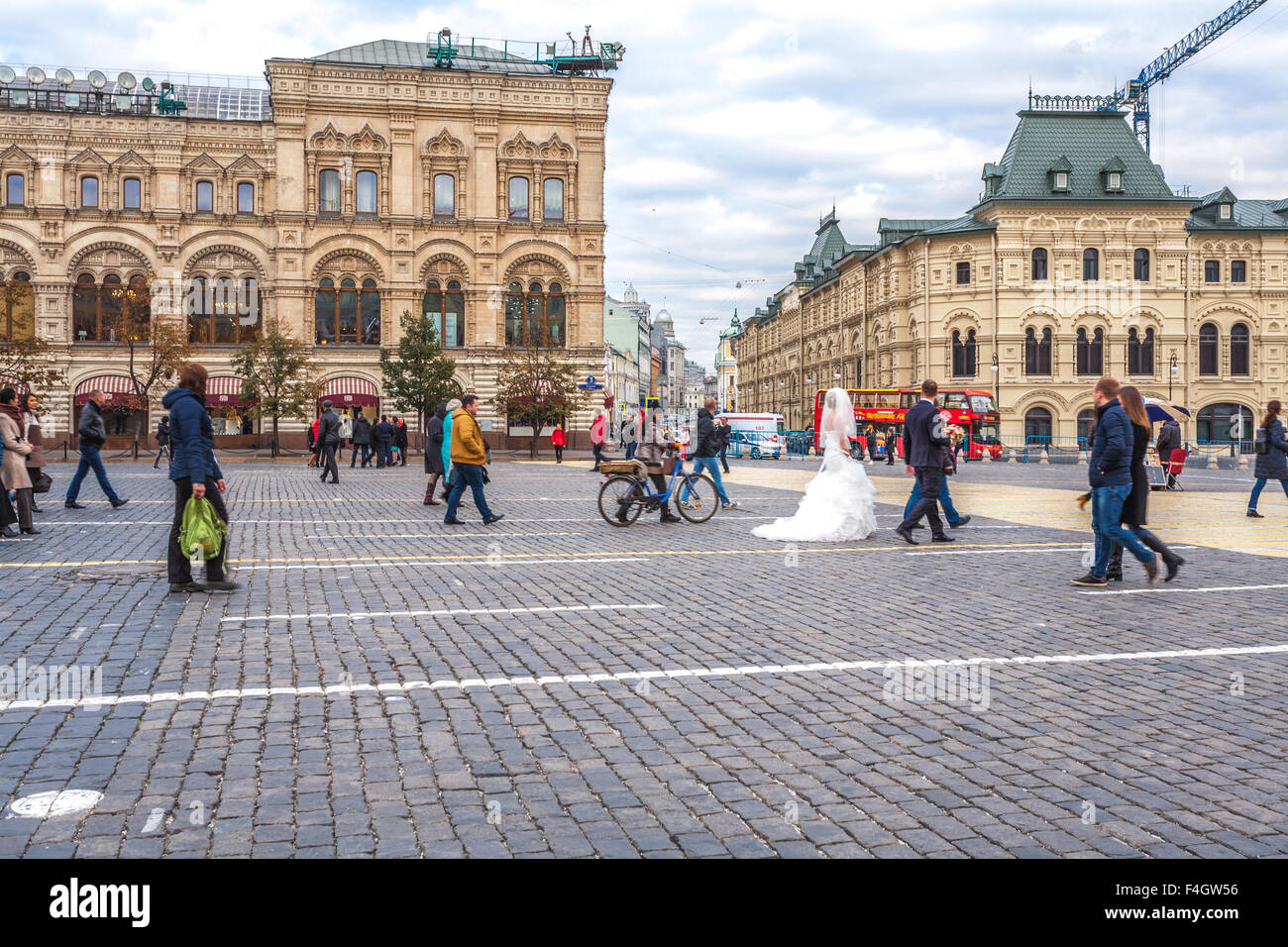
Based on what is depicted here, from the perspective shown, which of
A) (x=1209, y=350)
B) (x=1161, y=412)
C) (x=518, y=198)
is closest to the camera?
(x=1161, y=412)

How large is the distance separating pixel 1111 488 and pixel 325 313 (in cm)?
5250

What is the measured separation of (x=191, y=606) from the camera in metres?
8.89

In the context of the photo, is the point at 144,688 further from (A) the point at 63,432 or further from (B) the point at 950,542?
(A) the point at 63,432

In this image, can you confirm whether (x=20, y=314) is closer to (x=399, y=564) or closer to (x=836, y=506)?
(x=399, y=564)

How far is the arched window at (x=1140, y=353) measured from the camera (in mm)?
69750

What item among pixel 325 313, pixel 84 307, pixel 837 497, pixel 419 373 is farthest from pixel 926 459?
pixel 84 307

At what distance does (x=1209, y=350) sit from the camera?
7050cm

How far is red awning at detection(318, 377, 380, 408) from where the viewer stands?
57594 millimetres

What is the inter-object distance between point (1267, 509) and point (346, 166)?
48.4 m

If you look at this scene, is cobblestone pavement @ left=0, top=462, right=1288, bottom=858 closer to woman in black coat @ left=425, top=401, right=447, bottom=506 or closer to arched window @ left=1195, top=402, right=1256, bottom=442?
woman in black coat @ left=425, top=401, right=447, bottom=506

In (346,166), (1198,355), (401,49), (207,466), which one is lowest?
(207,466)

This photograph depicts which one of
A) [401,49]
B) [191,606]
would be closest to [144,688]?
[191,606]

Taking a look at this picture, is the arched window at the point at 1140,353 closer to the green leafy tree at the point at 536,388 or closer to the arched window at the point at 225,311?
the green leafy tree at the point at 536,388

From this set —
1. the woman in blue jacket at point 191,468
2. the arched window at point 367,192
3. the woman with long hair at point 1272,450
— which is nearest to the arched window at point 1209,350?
the arched window at point 367,192
